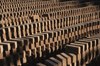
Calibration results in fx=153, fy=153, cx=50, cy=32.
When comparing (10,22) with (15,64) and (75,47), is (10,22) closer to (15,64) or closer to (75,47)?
(15,64)

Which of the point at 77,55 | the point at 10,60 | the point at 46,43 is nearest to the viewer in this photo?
the point at 77,55

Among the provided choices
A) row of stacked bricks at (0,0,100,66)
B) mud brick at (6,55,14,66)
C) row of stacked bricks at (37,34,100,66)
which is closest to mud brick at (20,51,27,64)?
row of stacked bricks at (0,0,100,66)

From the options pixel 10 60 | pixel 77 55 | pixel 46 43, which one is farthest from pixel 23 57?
pixel 77 55

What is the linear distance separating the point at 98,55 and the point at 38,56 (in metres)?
1.42

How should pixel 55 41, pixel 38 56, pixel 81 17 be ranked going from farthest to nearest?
pixel 81 17
pixel 55 41
pixel 38 56

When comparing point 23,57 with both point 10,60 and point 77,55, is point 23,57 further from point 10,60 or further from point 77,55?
point 77,55

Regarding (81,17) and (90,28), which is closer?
(90,28)

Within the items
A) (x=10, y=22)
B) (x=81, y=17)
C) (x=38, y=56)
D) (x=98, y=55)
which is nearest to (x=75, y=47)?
(x=98, y=55)

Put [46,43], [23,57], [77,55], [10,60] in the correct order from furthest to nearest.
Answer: [46,43]
[23,57]
[10,60]
[77,55]

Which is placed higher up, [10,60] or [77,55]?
[77,55]

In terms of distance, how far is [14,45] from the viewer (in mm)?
3213

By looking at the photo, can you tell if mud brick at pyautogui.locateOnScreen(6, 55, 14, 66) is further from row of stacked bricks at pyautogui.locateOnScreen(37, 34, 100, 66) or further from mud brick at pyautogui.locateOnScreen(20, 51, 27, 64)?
row of stacked bricks at pyautogui.locateOnScreen(37, 34, 100, 66)

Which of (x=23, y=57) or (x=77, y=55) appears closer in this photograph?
(x=77, y=55)

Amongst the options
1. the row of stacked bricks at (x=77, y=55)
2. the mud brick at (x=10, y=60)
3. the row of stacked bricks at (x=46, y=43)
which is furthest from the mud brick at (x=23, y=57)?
the row of stacked bricks at (x=77, y=55)
